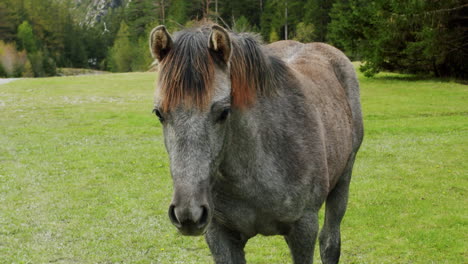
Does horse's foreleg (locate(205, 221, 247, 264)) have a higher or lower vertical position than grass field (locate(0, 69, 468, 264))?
higher

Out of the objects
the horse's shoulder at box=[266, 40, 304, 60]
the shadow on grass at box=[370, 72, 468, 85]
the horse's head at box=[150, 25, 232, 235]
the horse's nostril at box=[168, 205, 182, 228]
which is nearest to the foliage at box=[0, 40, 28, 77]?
the shadow on grass at box=[370, 72, 468, 85]

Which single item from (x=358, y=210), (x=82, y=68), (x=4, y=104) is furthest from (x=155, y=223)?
(x=82, y=68)

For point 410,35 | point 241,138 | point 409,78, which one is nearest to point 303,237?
point 241,138

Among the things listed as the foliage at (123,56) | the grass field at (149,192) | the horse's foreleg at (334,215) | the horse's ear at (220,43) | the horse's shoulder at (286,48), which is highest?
the horse's ear at (220,43)

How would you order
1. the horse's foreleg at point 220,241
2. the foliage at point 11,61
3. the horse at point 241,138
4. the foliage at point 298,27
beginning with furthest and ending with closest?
1. the foliage at point 11,61
2. the foliage at point 298,27
3. the horse's foreleg at point 220,241
4. the horse at point 241,138

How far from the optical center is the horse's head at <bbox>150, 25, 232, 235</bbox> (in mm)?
2332

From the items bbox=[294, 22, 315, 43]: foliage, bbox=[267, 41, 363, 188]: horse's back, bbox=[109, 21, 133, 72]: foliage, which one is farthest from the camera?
bbox=[109, 21, 133, 72]: foliage

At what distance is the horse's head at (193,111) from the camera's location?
233cm

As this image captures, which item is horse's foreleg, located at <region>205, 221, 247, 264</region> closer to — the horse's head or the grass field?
the horse's head

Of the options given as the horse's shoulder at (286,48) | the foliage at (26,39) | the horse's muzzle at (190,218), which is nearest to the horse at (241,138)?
the horse's muzzle at (190,218)

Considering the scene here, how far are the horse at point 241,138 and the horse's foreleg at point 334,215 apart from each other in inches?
22.0

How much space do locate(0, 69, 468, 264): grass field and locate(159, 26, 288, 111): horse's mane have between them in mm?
3732

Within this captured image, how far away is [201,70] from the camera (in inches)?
96.7

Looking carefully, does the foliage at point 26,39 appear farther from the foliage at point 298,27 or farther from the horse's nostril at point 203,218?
the horse's nostril at point 203,218
